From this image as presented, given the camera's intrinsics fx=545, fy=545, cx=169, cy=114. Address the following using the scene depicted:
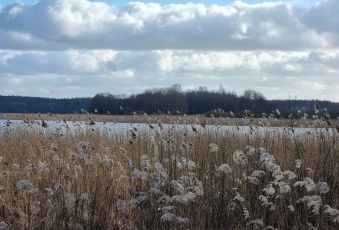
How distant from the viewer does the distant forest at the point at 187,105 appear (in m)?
10.6

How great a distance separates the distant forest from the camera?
34.7ft

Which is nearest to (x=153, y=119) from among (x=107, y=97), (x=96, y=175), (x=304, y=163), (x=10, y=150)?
(x=10, y=150)

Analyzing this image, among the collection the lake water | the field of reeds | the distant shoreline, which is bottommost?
the field of reeds

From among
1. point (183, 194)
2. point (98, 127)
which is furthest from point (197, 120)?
point (183, 194)

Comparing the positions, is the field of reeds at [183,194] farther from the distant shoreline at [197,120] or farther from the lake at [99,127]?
the lake at [99,127]

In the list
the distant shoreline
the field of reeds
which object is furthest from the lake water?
the field of reeds

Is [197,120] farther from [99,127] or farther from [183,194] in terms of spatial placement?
[183,194]

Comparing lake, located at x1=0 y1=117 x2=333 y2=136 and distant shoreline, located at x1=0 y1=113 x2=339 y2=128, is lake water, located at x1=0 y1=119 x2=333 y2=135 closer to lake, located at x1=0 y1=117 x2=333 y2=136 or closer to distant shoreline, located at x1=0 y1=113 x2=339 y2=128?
lake, located at x1=0 y1=117 x2=333 y2=136

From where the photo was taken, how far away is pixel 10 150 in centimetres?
958

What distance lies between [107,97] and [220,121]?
27.5m

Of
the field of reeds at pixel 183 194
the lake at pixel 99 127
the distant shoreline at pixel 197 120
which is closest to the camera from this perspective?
the field of reeds at pixel 183 194

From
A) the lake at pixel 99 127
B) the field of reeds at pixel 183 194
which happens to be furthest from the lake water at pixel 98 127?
the field of reeds at pixel 183 194

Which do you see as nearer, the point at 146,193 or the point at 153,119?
the point at 146,193

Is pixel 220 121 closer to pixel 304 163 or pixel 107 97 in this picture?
pixel 304 163
